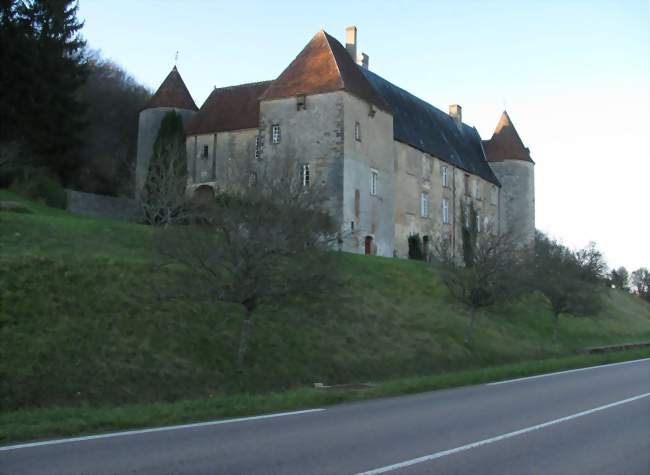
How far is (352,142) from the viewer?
37.9 metres

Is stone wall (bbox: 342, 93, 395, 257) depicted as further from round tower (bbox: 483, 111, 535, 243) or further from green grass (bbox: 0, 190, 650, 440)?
round tower (bbox: 483, 111, 535, 243)

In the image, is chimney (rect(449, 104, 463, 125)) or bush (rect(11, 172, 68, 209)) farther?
chimney (rect(449, 104, 463, 125))

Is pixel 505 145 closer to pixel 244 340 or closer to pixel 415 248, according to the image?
A: pixel 415 248

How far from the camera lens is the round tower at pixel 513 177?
196ft

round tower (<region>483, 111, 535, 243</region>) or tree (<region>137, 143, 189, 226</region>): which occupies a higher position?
round tower (<region>483, 111, 535, 243</region>)

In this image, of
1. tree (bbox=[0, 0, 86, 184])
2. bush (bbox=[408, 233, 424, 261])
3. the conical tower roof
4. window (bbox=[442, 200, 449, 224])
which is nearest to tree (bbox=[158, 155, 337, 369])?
tree (bbox=[0, 0, 86, 184])

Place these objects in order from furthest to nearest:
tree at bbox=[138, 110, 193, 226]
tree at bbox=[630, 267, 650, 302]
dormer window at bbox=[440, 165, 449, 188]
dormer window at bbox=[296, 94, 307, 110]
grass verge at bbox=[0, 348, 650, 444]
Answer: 1. tree at bbox=[630, 267, 650, 302]
2. dormer window at bbox=[440, 165, 449, 188]
3. dormer window at bbox=[296, 94, 307, 110]
4. tree at bbox=[138, 110, 193, 226]
5. grass verge at bbox=[0, 348, 650, 444]

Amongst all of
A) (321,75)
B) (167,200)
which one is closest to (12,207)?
(167,200)

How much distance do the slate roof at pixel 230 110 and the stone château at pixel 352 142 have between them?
0.25 feet

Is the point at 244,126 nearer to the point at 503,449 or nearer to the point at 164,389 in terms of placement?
the point at 164,389

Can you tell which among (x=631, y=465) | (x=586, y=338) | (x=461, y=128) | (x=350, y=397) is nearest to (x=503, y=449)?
(x=631, y=465)

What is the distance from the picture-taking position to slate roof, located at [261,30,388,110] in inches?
1500

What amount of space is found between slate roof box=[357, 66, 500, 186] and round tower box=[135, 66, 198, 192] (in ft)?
39.5

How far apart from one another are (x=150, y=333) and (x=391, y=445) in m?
9.52
